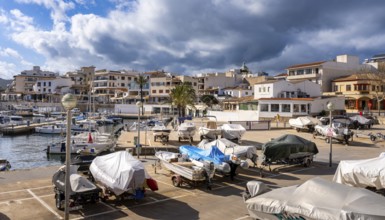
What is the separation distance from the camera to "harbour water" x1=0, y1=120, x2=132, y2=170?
3584cm

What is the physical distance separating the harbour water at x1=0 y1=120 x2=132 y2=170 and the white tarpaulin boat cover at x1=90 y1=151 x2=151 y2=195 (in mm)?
22338

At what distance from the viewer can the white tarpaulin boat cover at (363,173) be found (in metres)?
13.9

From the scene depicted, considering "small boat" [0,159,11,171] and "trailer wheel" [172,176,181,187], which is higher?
"trailer wheel" [172,176,181,187]

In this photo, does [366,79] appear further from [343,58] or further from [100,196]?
[100,196]

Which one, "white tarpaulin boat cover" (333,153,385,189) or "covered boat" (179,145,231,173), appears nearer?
"white tarpaulin boat cover" (333,153,385,189)

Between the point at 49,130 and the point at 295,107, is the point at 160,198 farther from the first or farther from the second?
the point at 49,130

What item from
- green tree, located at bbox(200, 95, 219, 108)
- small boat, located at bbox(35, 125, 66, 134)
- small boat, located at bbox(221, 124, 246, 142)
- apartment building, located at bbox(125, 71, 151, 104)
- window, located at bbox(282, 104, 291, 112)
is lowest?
small boat, located at bbox(35, 125, 66, 134)

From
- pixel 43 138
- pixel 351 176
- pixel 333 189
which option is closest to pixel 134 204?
pixel 333 189

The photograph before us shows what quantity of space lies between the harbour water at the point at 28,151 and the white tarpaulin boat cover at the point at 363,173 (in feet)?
96.4

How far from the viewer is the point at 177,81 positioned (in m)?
116

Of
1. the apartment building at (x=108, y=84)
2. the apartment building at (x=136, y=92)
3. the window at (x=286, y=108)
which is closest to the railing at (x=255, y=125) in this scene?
the window at (x=286, y=108)

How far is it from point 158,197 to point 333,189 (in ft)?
26.8

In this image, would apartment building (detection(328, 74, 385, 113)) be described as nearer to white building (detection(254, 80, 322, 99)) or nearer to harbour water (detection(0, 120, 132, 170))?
white building (detection(254, 80, 322, 99))

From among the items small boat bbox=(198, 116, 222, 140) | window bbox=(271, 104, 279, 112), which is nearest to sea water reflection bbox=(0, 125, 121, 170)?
small boat bbox=(198, 116, 222, 140)
